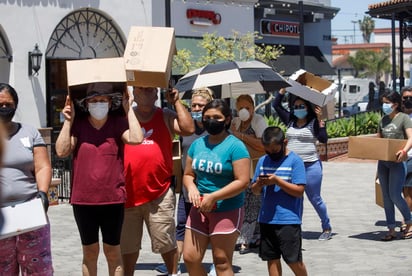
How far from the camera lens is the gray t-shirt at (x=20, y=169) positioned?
591cm

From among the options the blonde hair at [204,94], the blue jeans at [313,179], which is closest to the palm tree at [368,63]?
the blue jeans at [313,179]

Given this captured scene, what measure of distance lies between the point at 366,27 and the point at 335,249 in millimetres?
118031

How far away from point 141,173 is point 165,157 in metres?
0.26

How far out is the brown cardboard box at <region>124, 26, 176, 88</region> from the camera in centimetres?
700

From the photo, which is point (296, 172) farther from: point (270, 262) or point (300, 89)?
point (300, 89)

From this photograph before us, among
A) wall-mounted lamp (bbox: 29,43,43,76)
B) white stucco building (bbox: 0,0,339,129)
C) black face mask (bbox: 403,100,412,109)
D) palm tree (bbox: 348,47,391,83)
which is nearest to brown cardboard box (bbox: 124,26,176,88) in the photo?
black face mask (bbox: 403,100,412,109)

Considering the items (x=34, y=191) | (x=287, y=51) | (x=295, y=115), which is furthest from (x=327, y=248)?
(x=287, y=51)

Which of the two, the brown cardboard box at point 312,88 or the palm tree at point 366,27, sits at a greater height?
the palm tree at point 366,27

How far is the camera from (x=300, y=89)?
987cm

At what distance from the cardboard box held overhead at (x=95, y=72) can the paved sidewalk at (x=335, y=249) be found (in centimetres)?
272

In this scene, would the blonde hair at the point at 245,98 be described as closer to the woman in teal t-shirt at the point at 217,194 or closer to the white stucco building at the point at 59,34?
the woman in teal t-shirt at the point at 217,194

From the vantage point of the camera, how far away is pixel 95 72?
6.71m

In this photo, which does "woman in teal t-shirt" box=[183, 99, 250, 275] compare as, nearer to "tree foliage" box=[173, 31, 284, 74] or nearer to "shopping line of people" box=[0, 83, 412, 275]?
"shopping line of people" box=[0, 83, 412, 275]

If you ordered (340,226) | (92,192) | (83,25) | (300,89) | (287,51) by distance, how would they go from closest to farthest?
(92,192), (300,89), (340,226), (83,25), (287,51)
